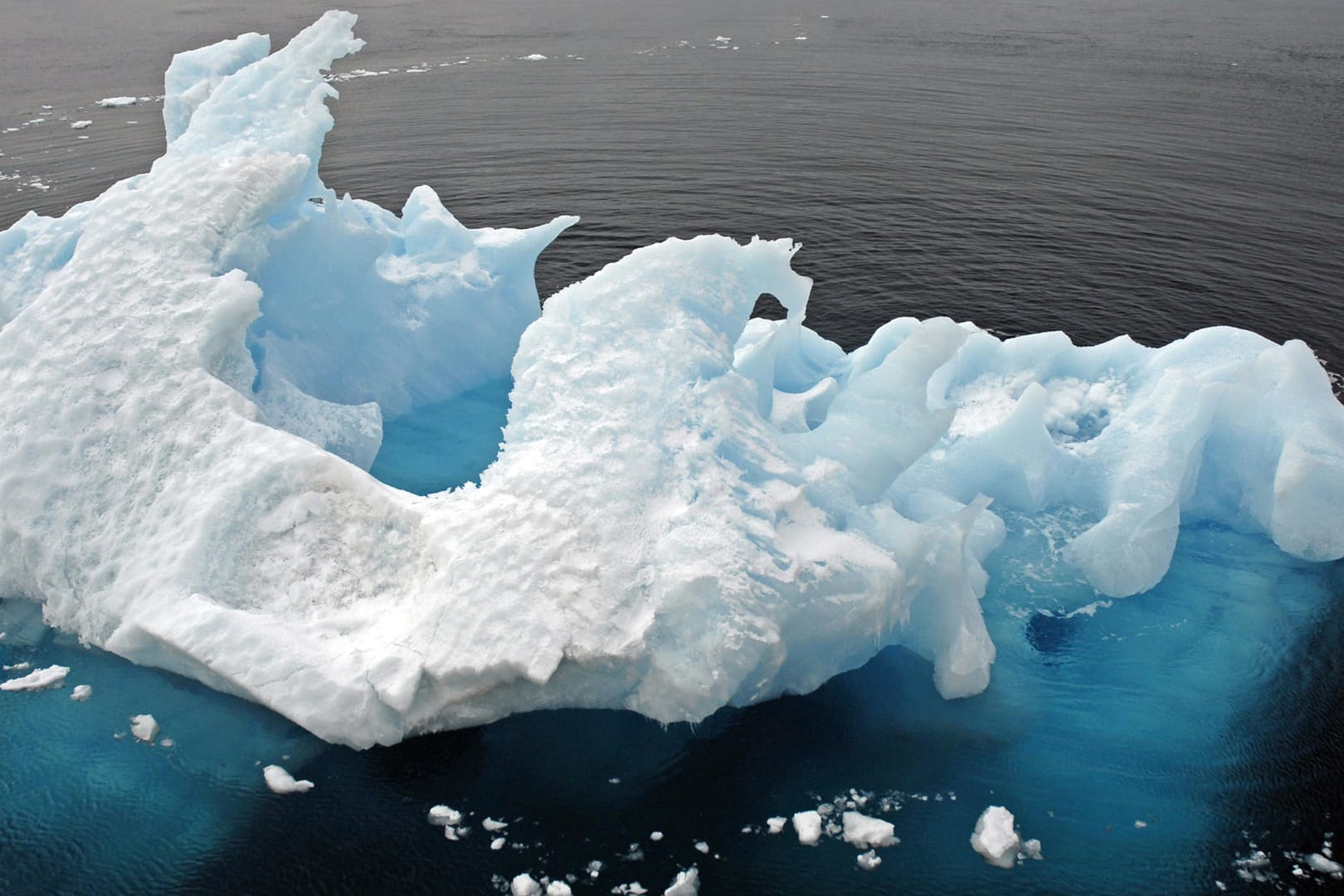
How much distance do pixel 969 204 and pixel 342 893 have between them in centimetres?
2163

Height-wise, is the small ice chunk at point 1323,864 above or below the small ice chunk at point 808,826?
below

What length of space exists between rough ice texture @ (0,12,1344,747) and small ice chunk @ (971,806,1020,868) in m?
1.47

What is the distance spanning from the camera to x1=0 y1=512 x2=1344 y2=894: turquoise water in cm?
769

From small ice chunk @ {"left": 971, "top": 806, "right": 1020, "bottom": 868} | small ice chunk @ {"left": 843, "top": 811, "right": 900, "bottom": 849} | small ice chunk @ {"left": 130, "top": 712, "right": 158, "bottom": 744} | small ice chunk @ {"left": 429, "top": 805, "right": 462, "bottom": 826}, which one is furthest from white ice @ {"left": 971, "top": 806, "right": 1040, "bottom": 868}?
small ice chunk @ {"left": 130, "top": 712, "right": 158, "bottom": 744}

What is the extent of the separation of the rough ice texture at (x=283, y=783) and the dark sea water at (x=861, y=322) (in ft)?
0.26

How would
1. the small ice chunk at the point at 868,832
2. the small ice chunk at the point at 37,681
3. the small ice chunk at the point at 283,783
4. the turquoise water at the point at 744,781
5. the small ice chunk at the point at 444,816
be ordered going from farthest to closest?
the small ice chunk at the point at 37,681, the small ice chunk at the point at 283,783, the small ice chunk at the point at 444,816, the small ice chunk at the point at 868,832, the turquoise water at the point at 744,781

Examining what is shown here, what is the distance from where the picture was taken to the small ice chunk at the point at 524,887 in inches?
292

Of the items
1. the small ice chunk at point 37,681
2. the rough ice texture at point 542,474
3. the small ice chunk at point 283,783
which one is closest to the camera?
the small ice chunk at point 283,783

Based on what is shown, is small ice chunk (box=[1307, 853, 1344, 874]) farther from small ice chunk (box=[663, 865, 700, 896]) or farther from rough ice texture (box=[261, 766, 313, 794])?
rough ice texture (box=[261, 766, 313, 794])

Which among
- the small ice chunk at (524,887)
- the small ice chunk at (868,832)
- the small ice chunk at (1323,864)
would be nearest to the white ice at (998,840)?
the small ice chunk at (868,832)

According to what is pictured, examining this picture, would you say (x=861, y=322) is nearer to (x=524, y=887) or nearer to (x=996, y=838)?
(x=996, y=838)

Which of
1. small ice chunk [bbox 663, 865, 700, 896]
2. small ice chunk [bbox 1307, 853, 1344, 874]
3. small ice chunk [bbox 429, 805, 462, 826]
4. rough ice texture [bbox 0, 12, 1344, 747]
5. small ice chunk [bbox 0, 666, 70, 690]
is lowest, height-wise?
small ice chunk [bbox 1307, 853, 1344, 874]

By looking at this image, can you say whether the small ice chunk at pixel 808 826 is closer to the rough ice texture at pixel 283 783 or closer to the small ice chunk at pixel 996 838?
the small ice chunk at pixel 996 838

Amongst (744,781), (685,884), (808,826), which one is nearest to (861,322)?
(744,781)
